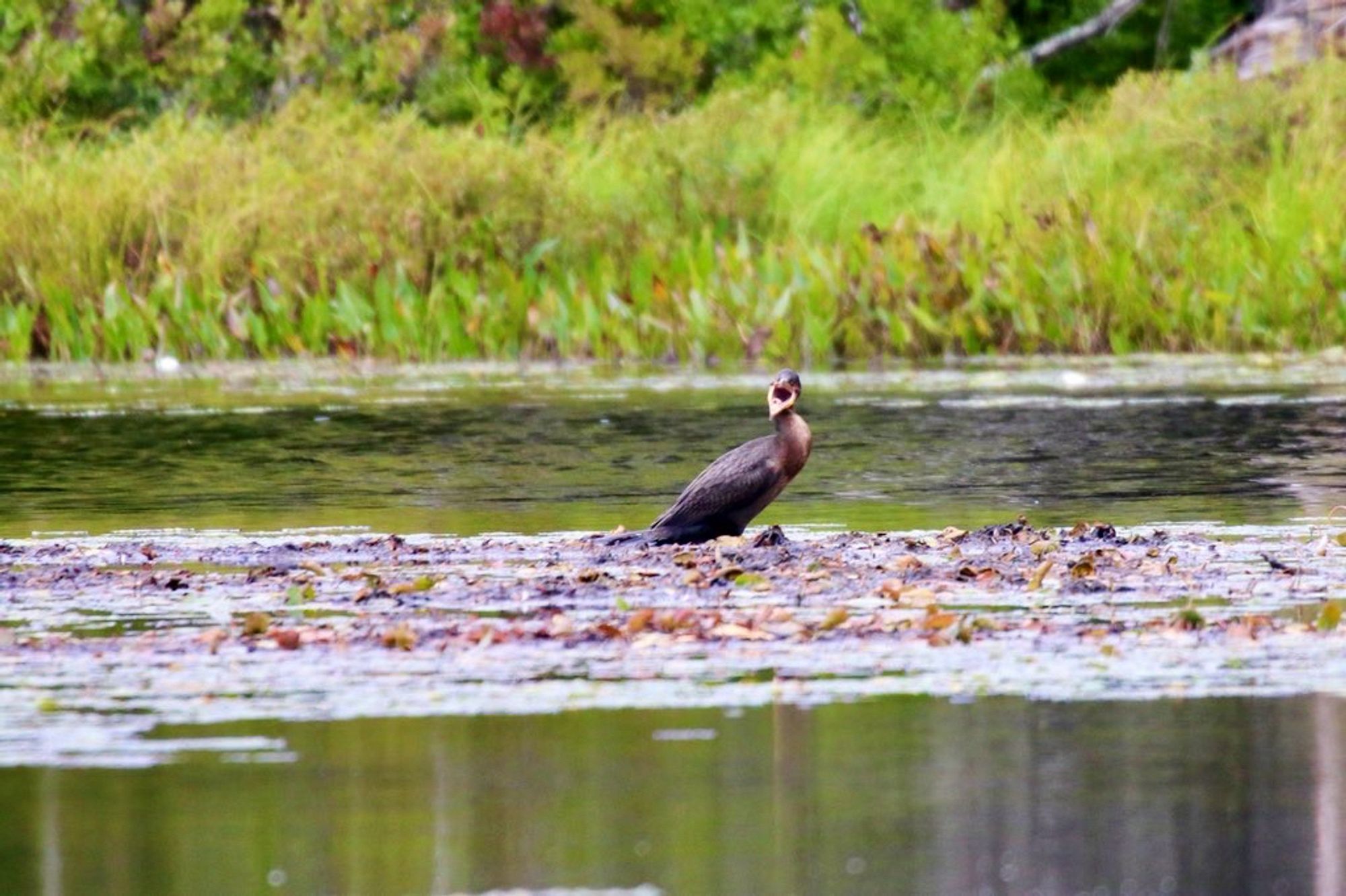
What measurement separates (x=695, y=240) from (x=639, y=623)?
15621 millimetres

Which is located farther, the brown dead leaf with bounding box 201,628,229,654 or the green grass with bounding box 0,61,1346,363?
the green grass with bounding box 0,61,1346,363

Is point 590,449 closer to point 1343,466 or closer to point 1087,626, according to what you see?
point 1343,466

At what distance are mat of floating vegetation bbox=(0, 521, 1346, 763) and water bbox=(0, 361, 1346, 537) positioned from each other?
124 centimetres

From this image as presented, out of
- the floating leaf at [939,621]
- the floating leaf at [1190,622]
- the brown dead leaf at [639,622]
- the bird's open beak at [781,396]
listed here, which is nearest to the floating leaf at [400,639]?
the brown dead leaf at [639,622]

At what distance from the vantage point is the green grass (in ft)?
68.2

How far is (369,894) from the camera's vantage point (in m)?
4.68

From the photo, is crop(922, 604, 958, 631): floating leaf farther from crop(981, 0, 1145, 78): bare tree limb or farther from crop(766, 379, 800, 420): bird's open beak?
crop(981, 0, 1145, 78): bare tree limb

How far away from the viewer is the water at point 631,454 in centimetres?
1155

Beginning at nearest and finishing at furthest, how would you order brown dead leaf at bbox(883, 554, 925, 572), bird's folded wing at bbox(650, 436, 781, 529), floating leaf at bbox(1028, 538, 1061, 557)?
brown dead leaf at bbox(883, 554, 925, 572)
floating leaf at bbox(1028, 538, 1061, 557)
bird's folded wing at bbox(650, 436, 781, 529)

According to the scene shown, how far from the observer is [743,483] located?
958cm

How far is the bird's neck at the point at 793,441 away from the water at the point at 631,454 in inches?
45.4

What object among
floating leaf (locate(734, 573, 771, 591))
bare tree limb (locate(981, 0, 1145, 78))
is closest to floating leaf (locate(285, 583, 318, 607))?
floating leaf (locate(734, 573, 771, 591))

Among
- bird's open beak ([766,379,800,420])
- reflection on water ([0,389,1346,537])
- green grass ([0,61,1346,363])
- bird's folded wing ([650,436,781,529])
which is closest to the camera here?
→ bird's folded wing ([650,436,781,529])

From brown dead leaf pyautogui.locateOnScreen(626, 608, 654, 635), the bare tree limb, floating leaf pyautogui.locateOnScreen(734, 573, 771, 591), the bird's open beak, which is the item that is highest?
the bare tree limb
